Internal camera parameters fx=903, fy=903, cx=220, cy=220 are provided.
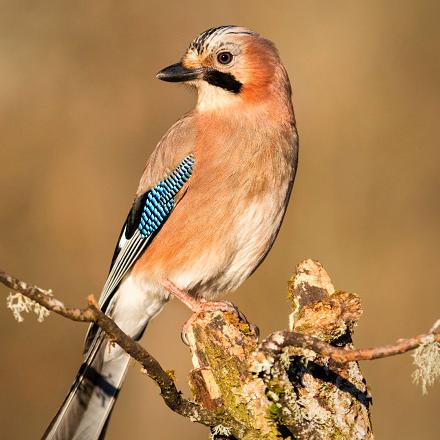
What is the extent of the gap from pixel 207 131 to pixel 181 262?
78 cm

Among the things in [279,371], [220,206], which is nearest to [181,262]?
[220,206]

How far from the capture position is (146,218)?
17.6 ft

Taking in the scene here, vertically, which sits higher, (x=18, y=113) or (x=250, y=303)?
(x=18, y=113)

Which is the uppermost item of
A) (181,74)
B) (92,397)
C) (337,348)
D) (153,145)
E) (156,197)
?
(153,145)

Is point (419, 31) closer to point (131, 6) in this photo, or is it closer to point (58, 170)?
point (131, 6)

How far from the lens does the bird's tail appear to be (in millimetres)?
5055

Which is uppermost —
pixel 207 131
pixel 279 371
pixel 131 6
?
pixel 131 6

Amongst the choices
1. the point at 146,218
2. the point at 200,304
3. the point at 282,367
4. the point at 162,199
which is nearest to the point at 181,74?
the point at 162,199

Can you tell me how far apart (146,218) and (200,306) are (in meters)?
0.74

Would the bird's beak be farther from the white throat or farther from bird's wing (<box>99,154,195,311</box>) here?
bird's wing (<box>99,154,195,311</box>)

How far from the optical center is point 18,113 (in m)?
7.54

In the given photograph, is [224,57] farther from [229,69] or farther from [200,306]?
[200,306]

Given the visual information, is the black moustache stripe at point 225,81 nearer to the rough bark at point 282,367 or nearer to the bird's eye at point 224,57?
the bird's eye at point 224,57

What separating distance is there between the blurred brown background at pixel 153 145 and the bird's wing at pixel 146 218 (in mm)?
1506
